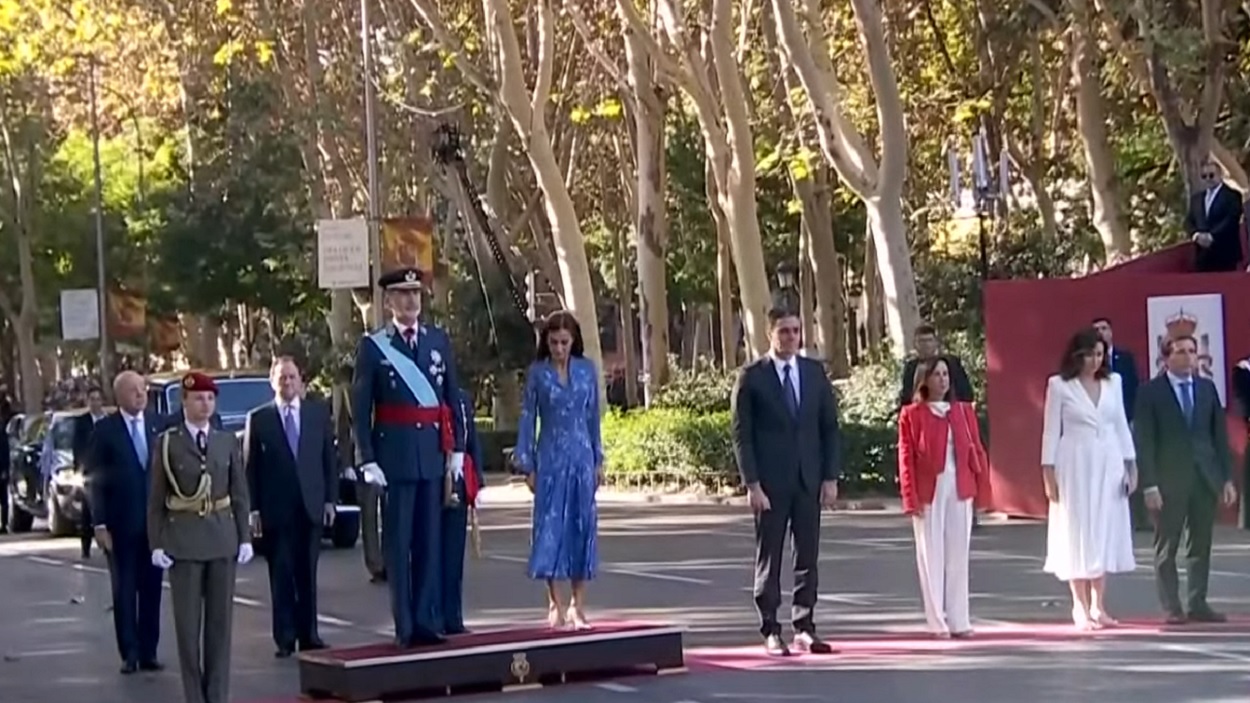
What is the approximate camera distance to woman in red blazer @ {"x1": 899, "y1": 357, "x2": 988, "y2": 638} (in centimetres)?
1543

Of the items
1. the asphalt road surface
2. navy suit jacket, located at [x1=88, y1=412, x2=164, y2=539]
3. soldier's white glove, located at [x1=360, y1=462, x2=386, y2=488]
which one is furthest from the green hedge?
soldier's white glove, located at [x1=360, y1=462, x2=386, y2=488]

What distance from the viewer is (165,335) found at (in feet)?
222

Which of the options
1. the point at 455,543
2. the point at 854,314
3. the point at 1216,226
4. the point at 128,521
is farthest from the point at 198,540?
the point at 854,314

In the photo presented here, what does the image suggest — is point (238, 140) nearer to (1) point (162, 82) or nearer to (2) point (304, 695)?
(1) point (162, 82)

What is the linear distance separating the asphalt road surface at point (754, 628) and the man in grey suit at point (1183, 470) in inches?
14.1

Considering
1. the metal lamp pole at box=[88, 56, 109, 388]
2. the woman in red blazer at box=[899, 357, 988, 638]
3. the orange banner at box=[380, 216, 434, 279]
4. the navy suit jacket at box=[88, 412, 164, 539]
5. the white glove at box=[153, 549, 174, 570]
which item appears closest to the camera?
the white glove at box=[153, 549, 174, 570]

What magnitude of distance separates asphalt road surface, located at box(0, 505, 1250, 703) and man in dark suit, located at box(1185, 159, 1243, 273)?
289 cm

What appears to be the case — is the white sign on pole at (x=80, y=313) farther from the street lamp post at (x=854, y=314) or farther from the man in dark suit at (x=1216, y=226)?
the man in dark suit at (x=1216, y=226)

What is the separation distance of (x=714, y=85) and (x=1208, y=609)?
20.2 meters

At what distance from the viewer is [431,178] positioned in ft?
150

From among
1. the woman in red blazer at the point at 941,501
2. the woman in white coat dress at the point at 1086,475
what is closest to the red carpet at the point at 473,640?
the woman in red blazer at the point at 941,501

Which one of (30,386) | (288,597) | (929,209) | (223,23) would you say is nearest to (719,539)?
(288,597)

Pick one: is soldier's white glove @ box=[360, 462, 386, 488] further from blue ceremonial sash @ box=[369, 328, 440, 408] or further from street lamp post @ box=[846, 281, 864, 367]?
street lamp post @ box=[846, 281, 864, 367]

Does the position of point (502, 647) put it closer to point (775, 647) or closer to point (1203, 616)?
point (775, 647)
